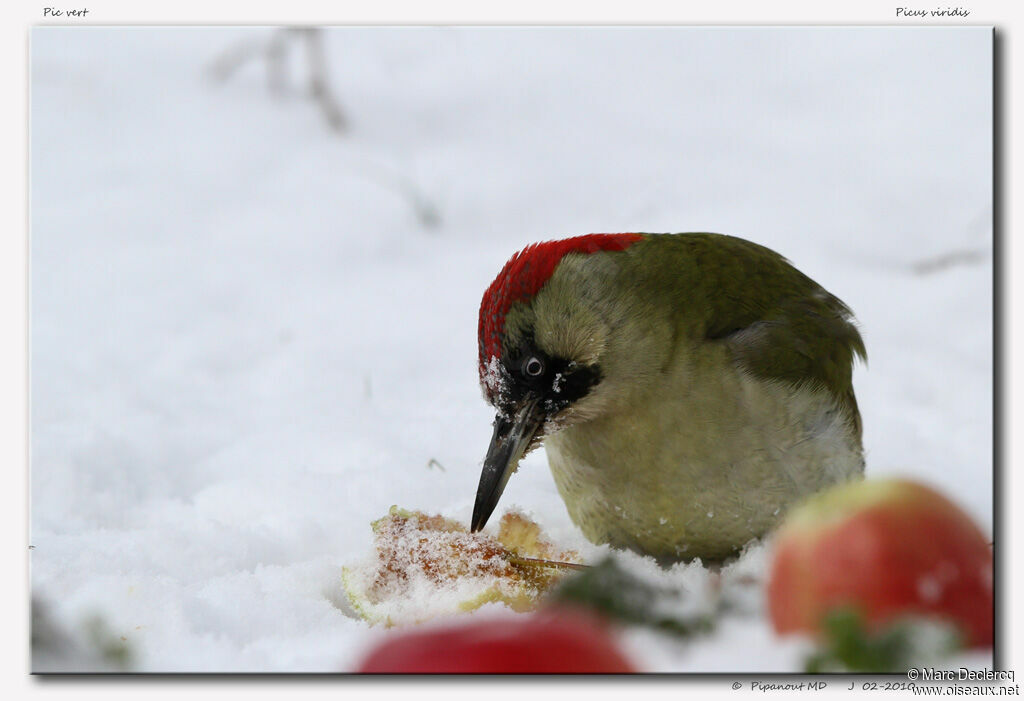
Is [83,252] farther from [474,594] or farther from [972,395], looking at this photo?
[972,395]

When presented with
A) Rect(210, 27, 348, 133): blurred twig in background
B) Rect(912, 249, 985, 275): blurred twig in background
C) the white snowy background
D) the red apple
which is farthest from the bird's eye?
Rect(210, 27, 348, 133): blurred twig in background

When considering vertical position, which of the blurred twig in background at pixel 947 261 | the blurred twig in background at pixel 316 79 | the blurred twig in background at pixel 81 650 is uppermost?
the blurred twig in background at pixel 316 79

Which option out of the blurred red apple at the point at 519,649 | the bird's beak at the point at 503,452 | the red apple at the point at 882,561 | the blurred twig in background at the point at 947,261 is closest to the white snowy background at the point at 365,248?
the blurred twig in background at the point at 947,261

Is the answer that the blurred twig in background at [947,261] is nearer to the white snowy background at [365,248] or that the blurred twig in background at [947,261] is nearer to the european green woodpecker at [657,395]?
the white snowy background at [365,248]

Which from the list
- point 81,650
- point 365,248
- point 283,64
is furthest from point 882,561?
point 283,64

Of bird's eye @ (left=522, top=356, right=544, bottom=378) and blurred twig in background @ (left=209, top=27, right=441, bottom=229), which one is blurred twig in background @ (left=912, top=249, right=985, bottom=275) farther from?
blurred twig in background @ (left=209, top=27, right=441, bottom=229)

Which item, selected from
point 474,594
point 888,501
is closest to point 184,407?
point 474,594
